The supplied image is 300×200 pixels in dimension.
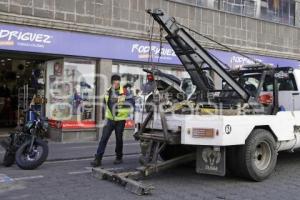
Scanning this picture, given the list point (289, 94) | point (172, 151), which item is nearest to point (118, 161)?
point (172, 151)

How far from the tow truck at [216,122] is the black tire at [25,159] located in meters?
1.28

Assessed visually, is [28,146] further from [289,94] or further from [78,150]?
[289,94]

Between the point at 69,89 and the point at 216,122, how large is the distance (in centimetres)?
789

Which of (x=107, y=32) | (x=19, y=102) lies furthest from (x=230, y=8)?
(x=19, y=102)

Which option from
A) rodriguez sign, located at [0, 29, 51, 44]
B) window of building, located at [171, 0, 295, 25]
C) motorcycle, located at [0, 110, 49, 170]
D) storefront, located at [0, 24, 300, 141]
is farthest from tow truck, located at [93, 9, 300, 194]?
window of building, located at [171, 0, 295, 25]

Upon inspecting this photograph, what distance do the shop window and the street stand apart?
4.87 meters

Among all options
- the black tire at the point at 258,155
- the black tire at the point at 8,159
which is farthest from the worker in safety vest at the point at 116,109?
the black tire at the point at 258,155

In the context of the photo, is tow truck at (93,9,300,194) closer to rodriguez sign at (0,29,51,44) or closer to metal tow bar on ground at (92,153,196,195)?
metal tow bar on ground at (92,153,196,195)

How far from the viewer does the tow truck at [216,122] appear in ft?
24.4

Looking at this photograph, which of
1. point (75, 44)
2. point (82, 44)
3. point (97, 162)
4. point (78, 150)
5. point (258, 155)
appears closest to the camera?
point (258, 155)

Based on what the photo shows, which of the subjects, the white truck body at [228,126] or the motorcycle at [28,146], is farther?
the motorcycle at [28,146]

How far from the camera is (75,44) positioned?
13.8 metres

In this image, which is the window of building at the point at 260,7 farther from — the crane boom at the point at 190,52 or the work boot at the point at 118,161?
the work boot at the point at 118,161

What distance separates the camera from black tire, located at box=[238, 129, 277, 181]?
24.8ft
